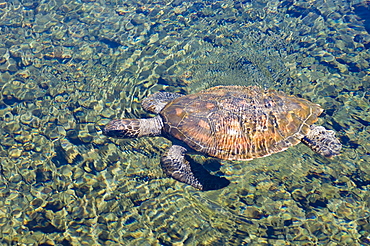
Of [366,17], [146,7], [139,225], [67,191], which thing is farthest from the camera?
[146,7]

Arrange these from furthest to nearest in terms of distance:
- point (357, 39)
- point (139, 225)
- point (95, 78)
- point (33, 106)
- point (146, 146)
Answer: point (357, 39)
point (95, 78)
point (33, 106)
point (146, 146)
point (139, 225)

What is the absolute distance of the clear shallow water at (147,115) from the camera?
5.95 m

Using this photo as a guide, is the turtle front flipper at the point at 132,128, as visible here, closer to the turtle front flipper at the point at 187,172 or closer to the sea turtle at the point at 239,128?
the sea turtle at the point at 239,128

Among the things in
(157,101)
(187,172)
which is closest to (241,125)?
(187,172)

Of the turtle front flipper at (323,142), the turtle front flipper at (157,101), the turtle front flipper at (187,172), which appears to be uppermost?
the turtle front flipper at (157,101)

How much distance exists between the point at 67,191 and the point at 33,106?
2853mm

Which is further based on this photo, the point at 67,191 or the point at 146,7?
the point at 146,7

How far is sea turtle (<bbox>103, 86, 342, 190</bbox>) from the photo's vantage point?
6.50 metres

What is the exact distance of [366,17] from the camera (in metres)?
9.96

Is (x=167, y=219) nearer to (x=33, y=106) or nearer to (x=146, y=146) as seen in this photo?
(x=146, y=146)

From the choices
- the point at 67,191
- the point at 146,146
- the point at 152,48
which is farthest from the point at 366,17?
the point at 67,191

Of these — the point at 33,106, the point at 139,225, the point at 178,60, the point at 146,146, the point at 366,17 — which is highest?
the point at 366,17

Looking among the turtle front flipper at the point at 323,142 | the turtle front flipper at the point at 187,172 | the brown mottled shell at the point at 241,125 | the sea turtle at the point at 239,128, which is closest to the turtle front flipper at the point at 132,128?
the sea turtle at the point at 239,128

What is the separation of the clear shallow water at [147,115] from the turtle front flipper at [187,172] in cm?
19
